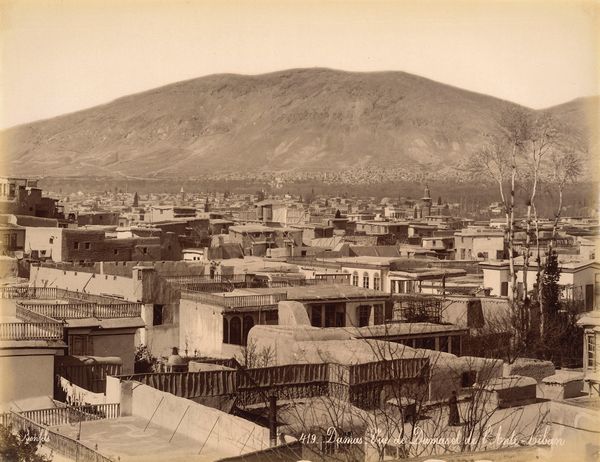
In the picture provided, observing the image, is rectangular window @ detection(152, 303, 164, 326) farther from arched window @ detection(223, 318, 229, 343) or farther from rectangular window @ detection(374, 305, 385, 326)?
rectangular window @ detection(374, 305, 385, 326)

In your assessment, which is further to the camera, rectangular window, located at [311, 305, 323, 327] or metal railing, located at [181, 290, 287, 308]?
rectangular window, located at [311, 305, 323, 327]

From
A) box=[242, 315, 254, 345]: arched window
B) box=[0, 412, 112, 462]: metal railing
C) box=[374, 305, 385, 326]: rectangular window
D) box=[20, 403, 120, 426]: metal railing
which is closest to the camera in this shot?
box=[0, 412, 112, 462]: metal railing

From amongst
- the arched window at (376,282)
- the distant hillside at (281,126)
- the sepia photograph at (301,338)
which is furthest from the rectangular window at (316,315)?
the distant hillside at (281,126)

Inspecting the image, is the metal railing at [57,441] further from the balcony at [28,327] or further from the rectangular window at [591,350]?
the rectangular window at [591,350]

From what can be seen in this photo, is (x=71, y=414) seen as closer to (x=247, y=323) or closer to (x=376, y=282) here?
(x=247, y=323)

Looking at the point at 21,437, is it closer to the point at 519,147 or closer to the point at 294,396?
the point at 294,396

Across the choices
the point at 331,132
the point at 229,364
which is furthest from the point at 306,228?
the point at 331,132

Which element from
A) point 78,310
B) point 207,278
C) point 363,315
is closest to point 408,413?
point 78,310

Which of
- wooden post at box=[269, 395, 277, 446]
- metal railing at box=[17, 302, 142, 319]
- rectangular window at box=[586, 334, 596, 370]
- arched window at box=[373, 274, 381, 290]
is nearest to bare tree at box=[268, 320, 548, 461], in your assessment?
wooden post at box=[269, 395, 277, 446]
